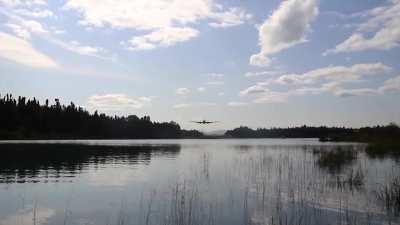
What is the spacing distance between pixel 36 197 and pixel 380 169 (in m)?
29.0

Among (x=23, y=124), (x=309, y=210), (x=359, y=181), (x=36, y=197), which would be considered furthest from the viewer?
(x=23, y=124)

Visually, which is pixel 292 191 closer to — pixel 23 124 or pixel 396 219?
pixel 396 219

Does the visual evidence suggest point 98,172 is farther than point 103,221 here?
Yes

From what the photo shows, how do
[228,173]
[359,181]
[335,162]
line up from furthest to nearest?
1. [335,162]
2. [228,173]
3. [359,181]

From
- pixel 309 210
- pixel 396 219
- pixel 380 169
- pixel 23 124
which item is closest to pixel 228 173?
pixel 380 169

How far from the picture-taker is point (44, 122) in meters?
181

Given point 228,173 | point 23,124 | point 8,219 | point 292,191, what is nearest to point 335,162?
point 228,173

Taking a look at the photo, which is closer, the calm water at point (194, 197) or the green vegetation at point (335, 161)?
the calm water at point (194, 197)

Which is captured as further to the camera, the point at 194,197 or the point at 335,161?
the point at 335,161

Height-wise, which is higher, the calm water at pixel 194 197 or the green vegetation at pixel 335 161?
the green vegetation at pixel 335 161

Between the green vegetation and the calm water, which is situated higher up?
the green vegetation

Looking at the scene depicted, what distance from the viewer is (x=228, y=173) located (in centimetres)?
Answer: 3678

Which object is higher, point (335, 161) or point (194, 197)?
point (335, 161)

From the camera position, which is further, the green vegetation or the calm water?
the green vegetation
